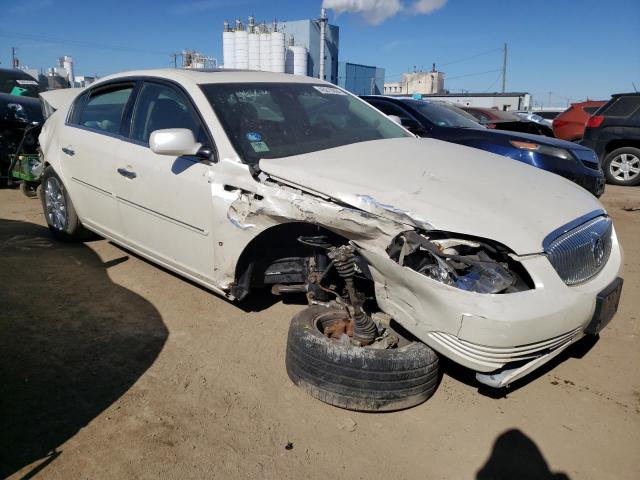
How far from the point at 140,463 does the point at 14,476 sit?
50cm

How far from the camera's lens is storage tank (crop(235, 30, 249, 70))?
26250 mm

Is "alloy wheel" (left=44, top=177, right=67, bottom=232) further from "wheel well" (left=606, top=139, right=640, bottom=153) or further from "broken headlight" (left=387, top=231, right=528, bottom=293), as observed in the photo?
"wheel well" (left=606, top=139, right=640, bottom=153)

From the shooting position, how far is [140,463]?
7.37ft

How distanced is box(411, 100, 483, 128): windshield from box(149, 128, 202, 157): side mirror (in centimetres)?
452

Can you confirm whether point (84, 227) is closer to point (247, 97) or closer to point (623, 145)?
point (247, 97)

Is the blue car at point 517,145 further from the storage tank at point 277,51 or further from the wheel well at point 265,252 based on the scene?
the storage tank at point 277,51

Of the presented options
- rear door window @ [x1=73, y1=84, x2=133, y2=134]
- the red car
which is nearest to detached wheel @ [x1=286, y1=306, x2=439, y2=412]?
rear door window @ [x1=73, y1=84, x2=133, y2=134]

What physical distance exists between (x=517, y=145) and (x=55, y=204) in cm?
528

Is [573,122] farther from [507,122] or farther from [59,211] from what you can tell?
[59,211]

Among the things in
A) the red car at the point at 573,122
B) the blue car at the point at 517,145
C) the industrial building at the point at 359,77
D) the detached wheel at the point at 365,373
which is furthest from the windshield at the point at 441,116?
the industrial building at the point at 359,77

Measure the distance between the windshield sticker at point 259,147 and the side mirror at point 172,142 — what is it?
379mm

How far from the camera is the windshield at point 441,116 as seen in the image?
6945mm

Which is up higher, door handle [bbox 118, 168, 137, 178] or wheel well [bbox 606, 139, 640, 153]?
wheel well [bbox 606, 139, 640, 153]

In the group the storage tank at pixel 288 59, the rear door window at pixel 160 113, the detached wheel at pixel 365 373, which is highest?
the storage tank at pixel 288 59
